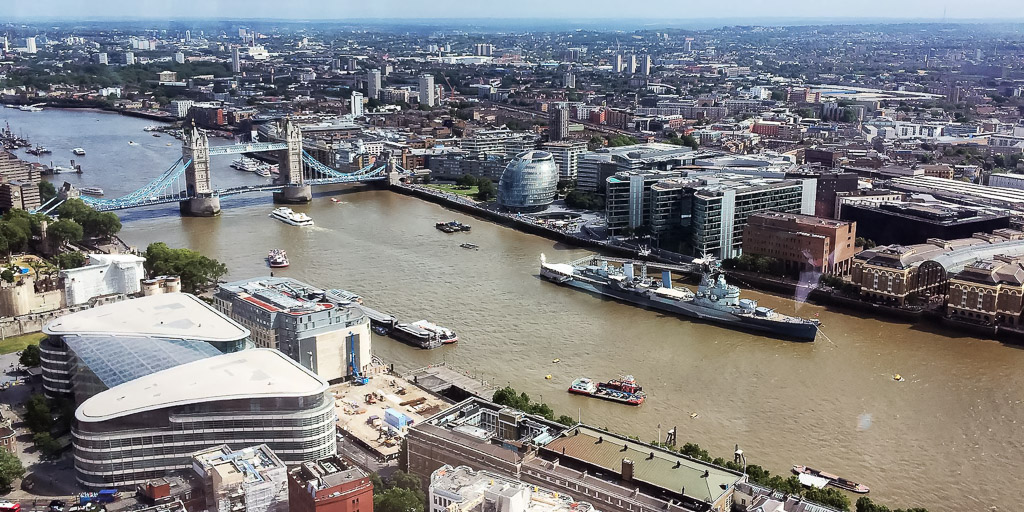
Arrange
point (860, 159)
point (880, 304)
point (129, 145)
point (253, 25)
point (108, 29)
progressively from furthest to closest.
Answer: point (253, 25)
point (108, 29)
point (129, 145)
point (860, 159)
point (880, 304)

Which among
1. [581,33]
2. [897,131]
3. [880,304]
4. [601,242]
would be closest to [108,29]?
[581,33]

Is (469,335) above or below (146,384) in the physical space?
below

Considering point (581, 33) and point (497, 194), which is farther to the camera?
point (581, 33)

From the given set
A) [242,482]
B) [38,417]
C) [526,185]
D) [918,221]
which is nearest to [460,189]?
[526,185]

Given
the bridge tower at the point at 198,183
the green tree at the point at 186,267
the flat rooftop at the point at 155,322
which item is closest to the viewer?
the flat rooftop at the point at 155,322

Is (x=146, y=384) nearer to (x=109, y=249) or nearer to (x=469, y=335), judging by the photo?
(x=469, y=335)

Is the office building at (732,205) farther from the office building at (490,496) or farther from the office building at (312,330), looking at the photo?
the office building at (490,496)

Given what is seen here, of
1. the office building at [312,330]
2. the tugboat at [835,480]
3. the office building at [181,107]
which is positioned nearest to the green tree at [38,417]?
the office building at [312,330]
